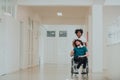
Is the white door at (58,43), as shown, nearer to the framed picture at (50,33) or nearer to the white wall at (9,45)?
the framed picture at (50,33)

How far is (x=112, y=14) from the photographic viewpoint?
11.3 metres

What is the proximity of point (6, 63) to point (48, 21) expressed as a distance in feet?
27.8

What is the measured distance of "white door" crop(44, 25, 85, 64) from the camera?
20891 mm

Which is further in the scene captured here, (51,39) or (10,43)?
(51,39)

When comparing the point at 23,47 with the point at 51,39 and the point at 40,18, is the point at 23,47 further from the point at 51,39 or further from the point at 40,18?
the point at 51,39

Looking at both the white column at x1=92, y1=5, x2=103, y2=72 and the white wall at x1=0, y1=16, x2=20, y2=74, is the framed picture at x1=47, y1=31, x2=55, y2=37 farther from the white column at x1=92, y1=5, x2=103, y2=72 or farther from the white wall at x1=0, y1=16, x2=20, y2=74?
the white column at x1=92, y1=5, x2=103, y2=72

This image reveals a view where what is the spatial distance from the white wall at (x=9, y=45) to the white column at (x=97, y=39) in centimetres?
273

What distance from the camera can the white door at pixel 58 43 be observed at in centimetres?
2089

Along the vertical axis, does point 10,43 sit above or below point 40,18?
below

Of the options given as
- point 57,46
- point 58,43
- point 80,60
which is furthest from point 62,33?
point 80,60

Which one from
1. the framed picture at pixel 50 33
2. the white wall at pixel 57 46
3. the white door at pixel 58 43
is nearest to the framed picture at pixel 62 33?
the white door at pixel 58 43

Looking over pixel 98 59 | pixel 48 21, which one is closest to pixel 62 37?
pixel 48 21

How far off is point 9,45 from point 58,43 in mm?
11955

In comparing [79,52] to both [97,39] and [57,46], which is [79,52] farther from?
[57,46]
